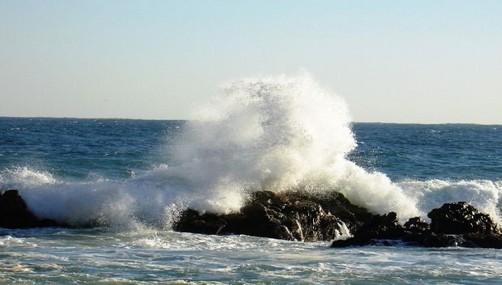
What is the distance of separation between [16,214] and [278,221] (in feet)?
18.5

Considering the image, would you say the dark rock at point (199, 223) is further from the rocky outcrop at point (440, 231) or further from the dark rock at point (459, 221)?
the dark rock at point (459, 221)

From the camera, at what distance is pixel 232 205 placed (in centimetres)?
1952

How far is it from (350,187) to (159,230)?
21.2 ft

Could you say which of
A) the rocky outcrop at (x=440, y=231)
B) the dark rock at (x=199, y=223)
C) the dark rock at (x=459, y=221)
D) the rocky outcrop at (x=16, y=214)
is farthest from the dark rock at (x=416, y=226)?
the rocky outcrop at (x=16, y=214)

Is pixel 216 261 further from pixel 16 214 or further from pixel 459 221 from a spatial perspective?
pixel 16 214

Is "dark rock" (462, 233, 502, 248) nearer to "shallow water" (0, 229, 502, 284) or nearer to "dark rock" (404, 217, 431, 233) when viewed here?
"shallow water" (0, 229, 502, 284)

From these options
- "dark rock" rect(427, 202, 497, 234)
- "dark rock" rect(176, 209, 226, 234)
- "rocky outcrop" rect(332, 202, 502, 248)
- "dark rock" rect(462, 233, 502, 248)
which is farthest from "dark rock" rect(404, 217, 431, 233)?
"dark rock" rect(176, 209, 226, 234)

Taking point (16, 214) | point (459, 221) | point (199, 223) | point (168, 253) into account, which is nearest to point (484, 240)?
point (459, 221)

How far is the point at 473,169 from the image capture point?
40.3 m

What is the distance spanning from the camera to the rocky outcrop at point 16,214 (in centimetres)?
1862

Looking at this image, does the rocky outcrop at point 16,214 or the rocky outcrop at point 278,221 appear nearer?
the rocky outcrop at point 278,221

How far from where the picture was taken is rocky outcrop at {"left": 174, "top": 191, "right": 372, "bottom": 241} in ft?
59.1

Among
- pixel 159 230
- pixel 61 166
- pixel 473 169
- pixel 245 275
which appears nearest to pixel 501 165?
pixel 473 169

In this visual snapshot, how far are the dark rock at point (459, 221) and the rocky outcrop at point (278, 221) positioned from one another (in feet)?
6.71
